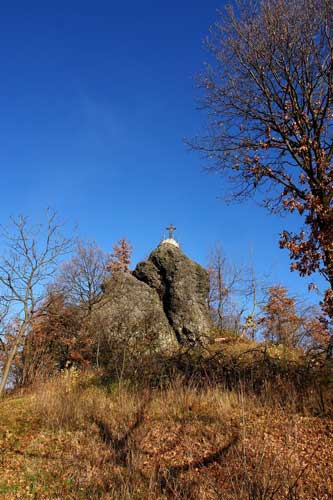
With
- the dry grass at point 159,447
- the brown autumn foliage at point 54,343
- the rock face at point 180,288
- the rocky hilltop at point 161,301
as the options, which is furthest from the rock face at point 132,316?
the dry grass at point 159,447

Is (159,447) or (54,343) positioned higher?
(54,343)

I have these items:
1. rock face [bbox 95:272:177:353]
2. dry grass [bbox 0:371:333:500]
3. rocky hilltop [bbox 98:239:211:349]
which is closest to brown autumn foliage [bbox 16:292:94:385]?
rock face [bbox 95:272:177:353]

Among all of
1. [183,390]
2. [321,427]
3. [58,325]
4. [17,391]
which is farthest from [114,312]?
[321,427]

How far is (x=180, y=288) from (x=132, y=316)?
8.91ft

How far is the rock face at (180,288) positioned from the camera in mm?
14672

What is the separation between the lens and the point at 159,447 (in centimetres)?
566

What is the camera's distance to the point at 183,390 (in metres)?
7.67

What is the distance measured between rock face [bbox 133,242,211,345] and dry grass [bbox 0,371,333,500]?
6.53m

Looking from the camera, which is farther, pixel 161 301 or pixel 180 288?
pixel 180 288

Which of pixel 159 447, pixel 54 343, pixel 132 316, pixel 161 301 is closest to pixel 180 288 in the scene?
pixel 161 301

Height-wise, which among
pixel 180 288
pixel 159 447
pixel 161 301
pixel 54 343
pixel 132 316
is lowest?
pixel 159 447

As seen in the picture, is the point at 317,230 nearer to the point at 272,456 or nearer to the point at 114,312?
the point at 272,456

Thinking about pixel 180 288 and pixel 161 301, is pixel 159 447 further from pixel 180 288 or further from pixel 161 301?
pixel 180 288

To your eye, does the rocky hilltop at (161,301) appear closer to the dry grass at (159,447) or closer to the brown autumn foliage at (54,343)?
the brown autumn foliage at (54,343)
